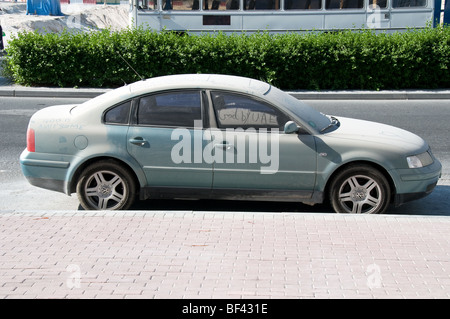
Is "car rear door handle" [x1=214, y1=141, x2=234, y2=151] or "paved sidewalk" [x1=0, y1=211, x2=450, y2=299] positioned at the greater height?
"car rear door handle" [x1=214, y1=141, x2=234, y2=151]

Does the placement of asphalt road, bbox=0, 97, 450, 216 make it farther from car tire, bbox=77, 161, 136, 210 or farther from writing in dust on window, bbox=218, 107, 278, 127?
writing in dust on window, bbox=218, 107, 278, 127

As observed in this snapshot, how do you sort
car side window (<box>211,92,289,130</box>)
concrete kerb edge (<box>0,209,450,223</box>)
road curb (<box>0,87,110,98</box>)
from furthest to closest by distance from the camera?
road curb (<box>0,87,110,98</box>), car side window (<box>211,92,289,130</box>), concrete kerb edge (<box>0,209,450,223</box>)

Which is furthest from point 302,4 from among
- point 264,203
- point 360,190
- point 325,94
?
point 360,190

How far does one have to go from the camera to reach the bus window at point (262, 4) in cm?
1972

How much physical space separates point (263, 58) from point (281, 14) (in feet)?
14.5

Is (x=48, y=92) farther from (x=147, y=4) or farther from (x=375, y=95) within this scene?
(x=375, y=95)

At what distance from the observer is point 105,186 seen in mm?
7012

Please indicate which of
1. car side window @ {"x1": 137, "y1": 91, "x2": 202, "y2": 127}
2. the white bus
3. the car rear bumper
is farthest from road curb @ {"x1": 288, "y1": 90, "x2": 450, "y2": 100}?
the car rear bumper

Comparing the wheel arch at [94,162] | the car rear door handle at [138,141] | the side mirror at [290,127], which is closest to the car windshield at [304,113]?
the side mirror at [290,127]

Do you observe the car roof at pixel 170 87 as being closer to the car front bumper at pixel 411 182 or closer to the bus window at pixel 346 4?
the car front bumper at pixel 411 182

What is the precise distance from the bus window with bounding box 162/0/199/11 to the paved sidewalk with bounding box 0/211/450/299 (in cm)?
1412

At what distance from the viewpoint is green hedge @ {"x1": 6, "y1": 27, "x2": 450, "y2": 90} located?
16.0 m

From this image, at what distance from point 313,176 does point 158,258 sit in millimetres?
2100
